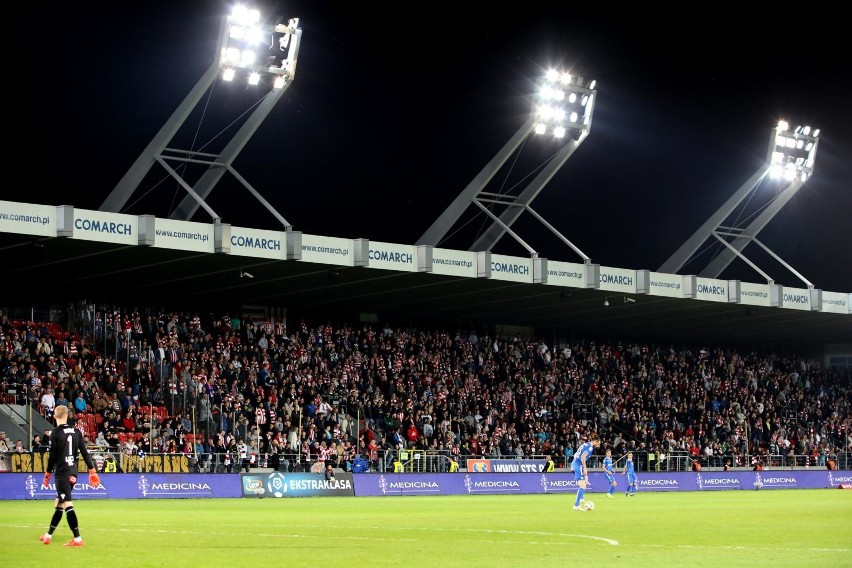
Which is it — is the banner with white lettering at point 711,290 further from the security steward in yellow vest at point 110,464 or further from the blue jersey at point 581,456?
the security steward in yellow vest at point 110,464

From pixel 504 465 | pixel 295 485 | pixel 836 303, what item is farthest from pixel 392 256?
pixel 836 303

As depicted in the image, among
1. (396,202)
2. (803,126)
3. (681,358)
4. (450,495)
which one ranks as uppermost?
(803,126)

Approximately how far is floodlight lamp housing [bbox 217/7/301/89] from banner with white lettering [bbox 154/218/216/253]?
18.9ft

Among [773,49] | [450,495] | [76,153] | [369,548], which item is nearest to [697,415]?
[773,49]

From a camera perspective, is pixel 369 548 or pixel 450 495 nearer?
pixel 369 548

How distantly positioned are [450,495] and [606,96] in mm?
25646

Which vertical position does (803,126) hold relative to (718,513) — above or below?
above

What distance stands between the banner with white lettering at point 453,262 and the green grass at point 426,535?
54.0 ft

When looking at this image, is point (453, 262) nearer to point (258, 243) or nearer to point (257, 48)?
point (258, 243)

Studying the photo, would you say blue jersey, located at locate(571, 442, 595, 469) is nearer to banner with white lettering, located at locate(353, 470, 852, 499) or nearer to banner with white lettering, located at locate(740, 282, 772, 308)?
banner with white lettering, located at locate(353, 470, 852, 499)

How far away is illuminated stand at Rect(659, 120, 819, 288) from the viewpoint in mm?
59750

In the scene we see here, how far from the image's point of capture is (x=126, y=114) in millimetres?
51469

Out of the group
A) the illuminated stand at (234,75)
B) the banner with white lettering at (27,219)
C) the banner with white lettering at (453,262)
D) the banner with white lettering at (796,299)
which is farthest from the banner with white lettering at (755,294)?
the banner with white lettering at (27,219)

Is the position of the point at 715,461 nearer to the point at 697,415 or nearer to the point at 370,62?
the point at 697,415
